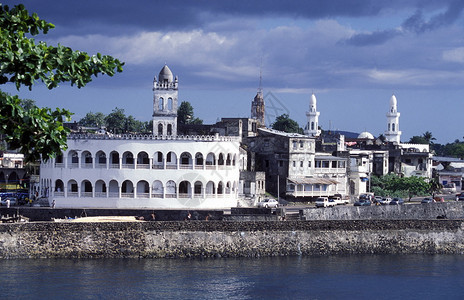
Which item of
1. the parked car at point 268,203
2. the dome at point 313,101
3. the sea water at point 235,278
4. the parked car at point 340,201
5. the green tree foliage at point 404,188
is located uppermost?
the dome at point 313,101

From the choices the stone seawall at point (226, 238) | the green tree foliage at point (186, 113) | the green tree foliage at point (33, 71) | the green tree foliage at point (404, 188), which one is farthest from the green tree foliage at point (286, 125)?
the green tree foliage at point (33, 71)

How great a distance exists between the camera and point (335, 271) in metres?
46.6

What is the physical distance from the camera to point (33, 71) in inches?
667

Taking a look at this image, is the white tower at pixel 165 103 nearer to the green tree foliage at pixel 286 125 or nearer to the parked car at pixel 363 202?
the parked car at pixel 363 202

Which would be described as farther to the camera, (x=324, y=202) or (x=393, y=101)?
(x=393, y=101)

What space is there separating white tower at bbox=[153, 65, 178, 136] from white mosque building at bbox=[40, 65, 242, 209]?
16.8ft

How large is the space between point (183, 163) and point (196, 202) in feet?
13.3

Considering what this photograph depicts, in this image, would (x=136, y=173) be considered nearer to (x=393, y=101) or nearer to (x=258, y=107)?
(x=258, y=107)

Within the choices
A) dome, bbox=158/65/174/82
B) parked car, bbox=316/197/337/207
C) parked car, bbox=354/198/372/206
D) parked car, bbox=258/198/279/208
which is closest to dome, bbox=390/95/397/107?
parked car, bbox=354/198/372/206

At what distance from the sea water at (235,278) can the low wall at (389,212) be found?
27.6ft

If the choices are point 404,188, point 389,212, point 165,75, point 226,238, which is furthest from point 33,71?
point 404,188

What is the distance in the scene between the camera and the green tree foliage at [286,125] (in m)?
136

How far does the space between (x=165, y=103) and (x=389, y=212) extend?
24.0 m

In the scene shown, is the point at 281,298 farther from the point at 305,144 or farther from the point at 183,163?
the point at 305,144
